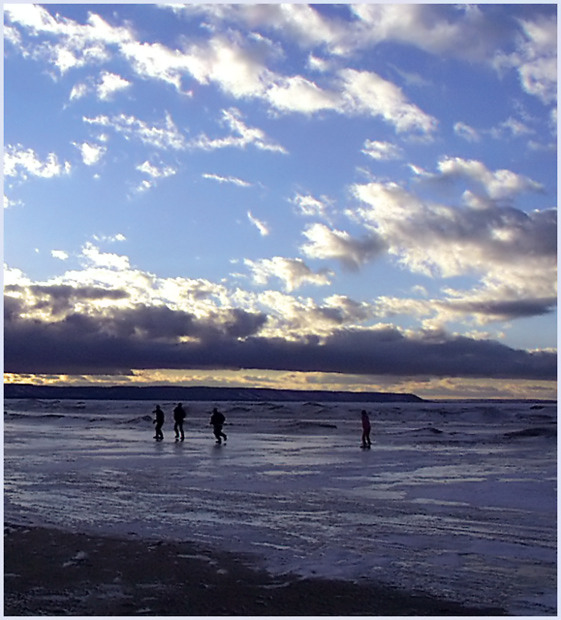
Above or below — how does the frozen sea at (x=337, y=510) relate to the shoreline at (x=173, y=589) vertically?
below

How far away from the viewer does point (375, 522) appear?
448 inches

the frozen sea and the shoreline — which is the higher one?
the shoreline

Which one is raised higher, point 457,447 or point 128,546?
point 128,546

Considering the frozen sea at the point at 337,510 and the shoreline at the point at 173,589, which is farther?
the frozen sea at the point at 337,510

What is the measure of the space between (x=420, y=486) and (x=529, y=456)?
11193mm

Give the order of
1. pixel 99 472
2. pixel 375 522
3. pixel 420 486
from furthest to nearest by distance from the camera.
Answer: pixel 99 472 → pixel 420 486 → pixel 375 522

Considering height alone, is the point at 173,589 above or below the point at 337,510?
above

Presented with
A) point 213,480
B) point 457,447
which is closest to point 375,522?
point 213,480

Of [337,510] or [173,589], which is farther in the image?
[337,510]

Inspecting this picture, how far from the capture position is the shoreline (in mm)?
6863

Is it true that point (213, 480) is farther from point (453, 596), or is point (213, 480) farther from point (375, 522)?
point (453, 596)

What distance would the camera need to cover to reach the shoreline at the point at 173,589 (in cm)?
686

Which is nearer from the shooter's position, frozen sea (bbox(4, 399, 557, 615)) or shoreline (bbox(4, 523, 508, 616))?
shoreline (bbox(4, 523, 508, 616))

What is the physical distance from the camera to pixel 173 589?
7.43 meters
